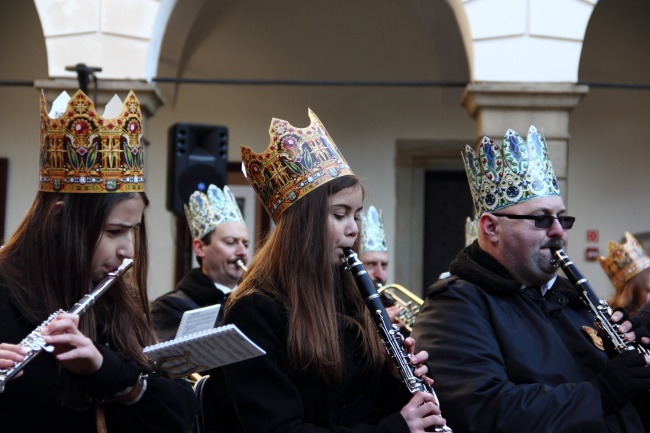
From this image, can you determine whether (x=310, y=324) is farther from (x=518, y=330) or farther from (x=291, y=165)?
(x=518, y=330)

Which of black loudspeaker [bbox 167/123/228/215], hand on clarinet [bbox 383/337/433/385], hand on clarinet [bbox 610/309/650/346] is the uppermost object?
black loudspeaker [bbox 167/123/228/215]

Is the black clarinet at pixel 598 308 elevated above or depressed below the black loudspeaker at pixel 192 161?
below

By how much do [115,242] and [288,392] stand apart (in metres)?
0.69

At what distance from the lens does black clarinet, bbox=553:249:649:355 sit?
4230 millimetres

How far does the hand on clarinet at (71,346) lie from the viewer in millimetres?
2975

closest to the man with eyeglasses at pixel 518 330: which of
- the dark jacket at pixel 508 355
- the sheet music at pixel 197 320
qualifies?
the dark jacket at pixel 508 355

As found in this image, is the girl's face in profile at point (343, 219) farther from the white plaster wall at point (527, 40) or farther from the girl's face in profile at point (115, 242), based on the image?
the white plaster wall at point (527, 40)

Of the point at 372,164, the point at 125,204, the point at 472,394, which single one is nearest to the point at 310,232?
the point at 125,204

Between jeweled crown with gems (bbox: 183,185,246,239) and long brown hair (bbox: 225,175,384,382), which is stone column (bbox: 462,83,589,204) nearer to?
jeweled crown with gems (bbox: 183,185,246,239)

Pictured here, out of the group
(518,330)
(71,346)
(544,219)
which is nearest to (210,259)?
(544,219)

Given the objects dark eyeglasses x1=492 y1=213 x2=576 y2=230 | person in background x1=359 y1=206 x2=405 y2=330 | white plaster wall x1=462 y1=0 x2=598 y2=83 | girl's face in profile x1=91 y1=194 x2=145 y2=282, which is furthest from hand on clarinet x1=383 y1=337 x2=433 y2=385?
white plaster wall x1=462 y1=0 x2=598 y2=83

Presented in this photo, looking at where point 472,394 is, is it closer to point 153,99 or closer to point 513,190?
point 513,190

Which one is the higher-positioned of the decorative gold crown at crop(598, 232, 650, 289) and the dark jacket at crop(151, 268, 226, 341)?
the decorative gold crown at crop(598, 232, 650, 289)

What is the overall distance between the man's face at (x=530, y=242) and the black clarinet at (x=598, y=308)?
0.05 m
